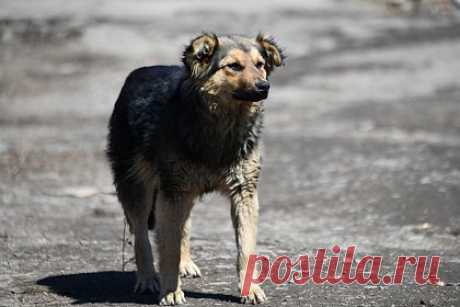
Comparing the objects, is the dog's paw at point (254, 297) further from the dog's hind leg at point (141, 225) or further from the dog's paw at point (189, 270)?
the dog's paw at point (189, 270)

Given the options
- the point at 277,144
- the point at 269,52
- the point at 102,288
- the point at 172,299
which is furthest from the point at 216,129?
the point at 277,144

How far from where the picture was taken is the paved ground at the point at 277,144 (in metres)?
8.88

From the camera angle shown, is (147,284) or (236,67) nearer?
(236,67)

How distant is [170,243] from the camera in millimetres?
7594

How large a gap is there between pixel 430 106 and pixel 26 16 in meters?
11.6

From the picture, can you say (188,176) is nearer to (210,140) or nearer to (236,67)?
(210,140)

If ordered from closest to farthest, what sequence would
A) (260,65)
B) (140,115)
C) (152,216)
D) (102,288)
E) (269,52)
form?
(260,65) < (269,52) < (140,115) < (102,288) < (152,216)

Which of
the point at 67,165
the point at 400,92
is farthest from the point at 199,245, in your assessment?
the point at 400,92

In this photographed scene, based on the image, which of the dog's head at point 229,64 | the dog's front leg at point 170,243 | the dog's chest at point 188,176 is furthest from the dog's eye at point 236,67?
the dog's front leg at point 170,243

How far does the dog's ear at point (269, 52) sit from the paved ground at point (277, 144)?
1.87m

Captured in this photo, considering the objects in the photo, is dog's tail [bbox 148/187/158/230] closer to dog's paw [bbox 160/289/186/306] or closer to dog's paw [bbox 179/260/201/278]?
dog's paw [bbox 179/260/201/278]

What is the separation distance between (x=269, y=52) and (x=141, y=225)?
1.89m

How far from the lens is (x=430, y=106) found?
1877 centimetres

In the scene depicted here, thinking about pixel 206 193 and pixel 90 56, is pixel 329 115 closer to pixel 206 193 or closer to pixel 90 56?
pixel 90 56
